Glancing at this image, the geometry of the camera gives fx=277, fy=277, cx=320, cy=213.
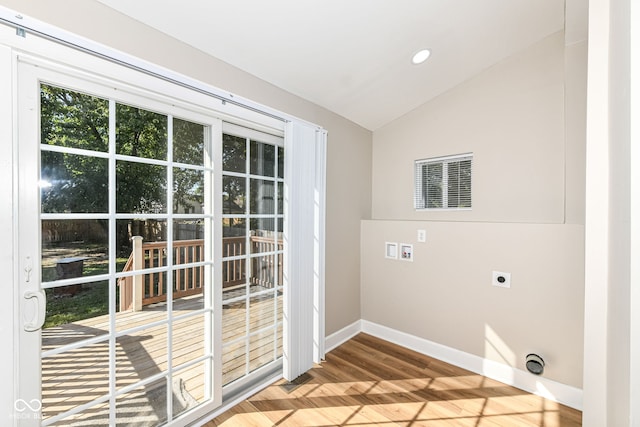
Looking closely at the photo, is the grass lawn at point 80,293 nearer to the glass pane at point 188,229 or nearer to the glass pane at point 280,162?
the glass pane at point 188,229

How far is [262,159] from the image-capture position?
2400 mm

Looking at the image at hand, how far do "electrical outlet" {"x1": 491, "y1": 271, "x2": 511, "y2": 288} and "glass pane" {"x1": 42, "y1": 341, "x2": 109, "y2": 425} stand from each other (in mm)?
2884

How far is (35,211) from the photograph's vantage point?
1.29 m

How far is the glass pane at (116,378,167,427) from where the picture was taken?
1.61m


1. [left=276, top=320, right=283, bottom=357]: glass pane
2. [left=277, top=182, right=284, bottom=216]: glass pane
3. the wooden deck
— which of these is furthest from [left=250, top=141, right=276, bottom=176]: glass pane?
[left=276, top=320, right=283, bottom=357]: glass pane

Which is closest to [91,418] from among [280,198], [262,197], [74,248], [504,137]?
[74,248]

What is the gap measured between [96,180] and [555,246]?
124 inches

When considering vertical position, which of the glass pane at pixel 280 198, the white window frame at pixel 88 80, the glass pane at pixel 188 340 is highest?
the white window frame at pixel 88 80

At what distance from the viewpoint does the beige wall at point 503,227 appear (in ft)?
7.22

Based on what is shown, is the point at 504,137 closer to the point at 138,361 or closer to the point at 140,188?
the point at 140,188

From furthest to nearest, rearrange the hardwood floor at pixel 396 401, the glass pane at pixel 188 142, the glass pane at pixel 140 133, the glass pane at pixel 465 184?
1. the glass pane at pixel 465 184
2. the hardwood floor at pixel 396 401
3. the glass pane at pixel 188 142
4. the glass pane at pixel 140 133

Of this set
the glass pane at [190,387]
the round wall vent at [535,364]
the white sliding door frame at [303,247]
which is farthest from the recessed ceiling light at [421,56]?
the glass pane at [190,387]

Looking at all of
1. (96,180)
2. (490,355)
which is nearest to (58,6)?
(96,180)

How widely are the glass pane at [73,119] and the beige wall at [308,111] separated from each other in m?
0.30
